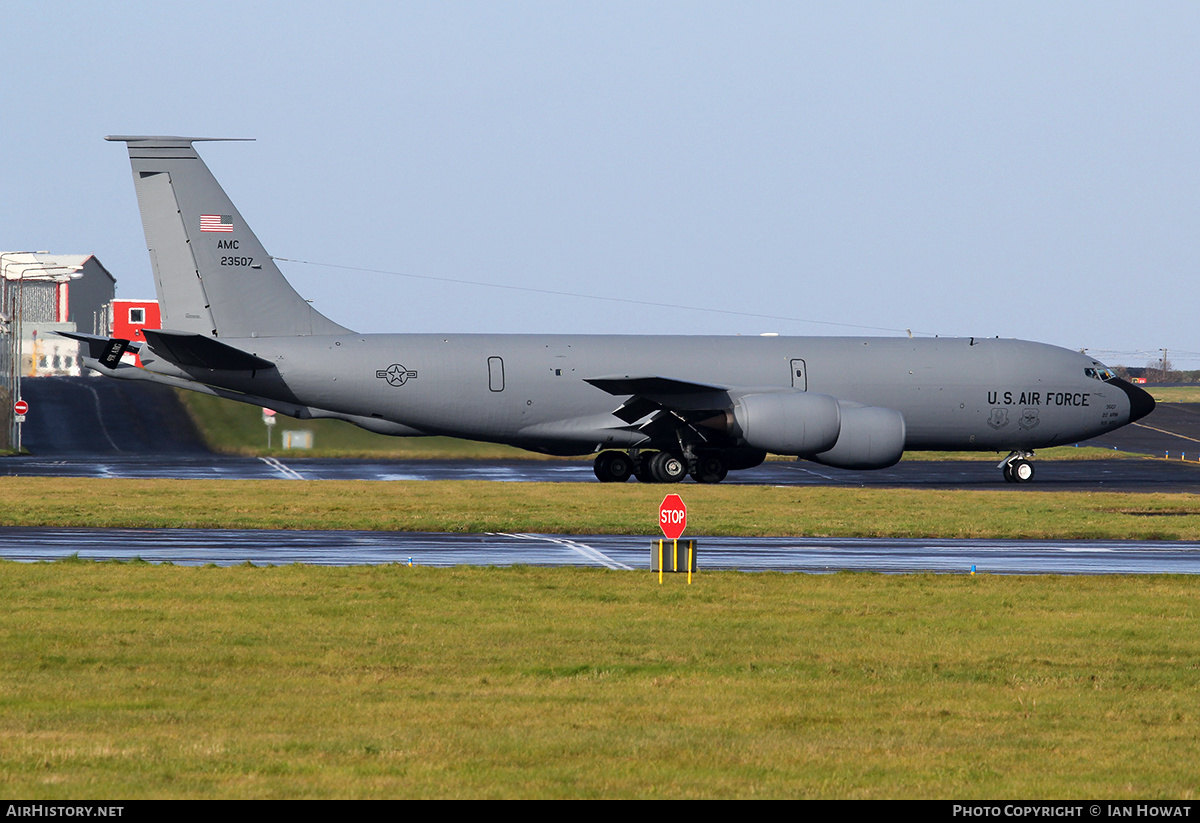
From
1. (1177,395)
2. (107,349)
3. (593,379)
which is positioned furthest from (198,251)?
(1177,395)

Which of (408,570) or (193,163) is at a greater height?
(193,163)

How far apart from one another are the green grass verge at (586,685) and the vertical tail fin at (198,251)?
20695 mm

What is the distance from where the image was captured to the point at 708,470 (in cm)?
4128

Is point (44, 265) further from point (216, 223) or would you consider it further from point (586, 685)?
point (586, 685)

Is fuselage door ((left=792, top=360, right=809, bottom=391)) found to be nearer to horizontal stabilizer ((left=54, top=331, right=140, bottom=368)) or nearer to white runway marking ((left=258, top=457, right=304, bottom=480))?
white runway marking ((left=258, top=457, right=304, bottom=480))

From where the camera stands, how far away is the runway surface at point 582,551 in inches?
816

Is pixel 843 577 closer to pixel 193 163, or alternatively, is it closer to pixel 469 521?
pixel 469 521

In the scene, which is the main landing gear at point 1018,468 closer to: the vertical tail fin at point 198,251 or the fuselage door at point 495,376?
the fuselage door at point 495,376

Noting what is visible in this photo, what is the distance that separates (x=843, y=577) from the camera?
18938 mm

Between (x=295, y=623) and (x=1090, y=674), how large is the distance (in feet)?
25.4

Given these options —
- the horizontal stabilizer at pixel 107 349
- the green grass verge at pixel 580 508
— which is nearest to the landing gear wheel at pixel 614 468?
the green grass verge at pixel 580 508

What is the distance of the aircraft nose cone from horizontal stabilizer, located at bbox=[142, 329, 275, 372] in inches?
1028

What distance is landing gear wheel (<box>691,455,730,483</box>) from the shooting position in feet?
135

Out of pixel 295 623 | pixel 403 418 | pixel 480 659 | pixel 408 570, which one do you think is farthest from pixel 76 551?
pixel 403 418
